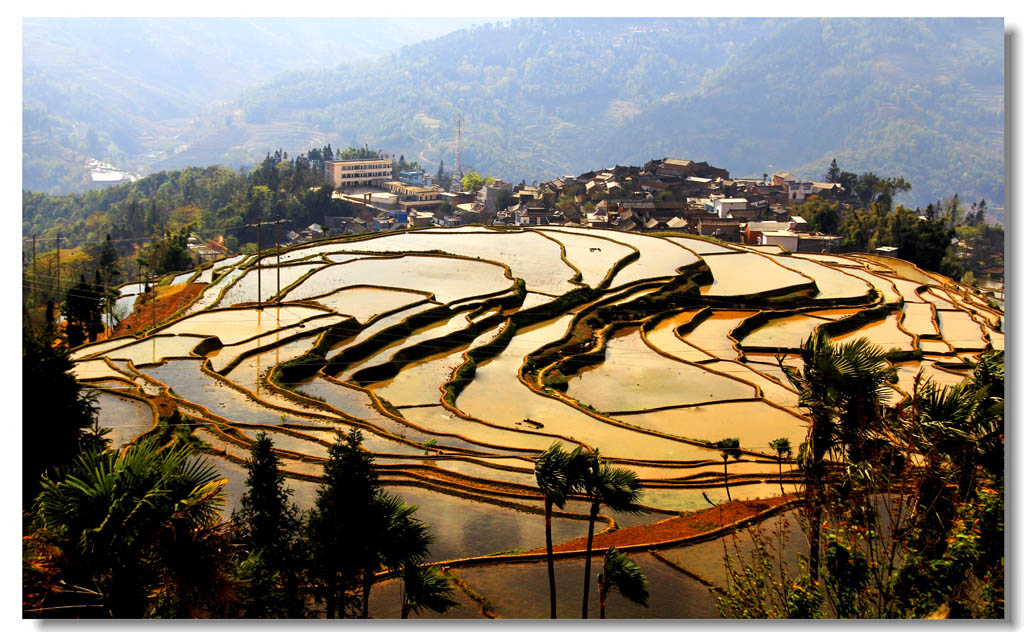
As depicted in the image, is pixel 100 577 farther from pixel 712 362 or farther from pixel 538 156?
pixel 538 156

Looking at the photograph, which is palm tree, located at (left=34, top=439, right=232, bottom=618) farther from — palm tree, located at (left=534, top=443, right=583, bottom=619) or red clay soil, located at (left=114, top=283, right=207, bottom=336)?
red clay soil, located at (left=114, top=283, right=207, bottom=336)

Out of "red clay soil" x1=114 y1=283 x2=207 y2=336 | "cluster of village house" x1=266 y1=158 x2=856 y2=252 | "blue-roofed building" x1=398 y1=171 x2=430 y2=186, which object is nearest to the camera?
"red clay soil" x1=114 y1=283 x2=207 y2=336

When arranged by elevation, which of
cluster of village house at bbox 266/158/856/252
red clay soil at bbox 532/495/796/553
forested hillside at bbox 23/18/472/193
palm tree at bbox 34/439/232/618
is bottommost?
red clay soil at bbox 532/495/796/553

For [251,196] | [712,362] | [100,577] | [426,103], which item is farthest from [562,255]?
[426,103]

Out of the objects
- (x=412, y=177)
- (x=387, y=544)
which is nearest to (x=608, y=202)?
(x=412, y=177)

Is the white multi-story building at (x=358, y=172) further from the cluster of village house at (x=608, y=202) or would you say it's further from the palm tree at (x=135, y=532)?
the palm tree at (x=135, y=532)

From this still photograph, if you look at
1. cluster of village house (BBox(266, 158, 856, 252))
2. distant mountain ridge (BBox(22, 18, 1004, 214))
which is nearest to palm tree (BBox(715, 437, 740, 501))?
distant mountain ridge (BBox(22, 18, 1004, 214))
